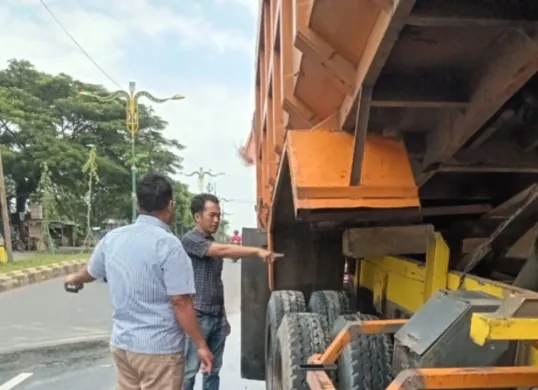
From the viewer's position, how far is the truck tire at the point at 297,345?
360 cm

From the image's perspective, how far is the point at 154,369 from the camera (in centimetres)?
334

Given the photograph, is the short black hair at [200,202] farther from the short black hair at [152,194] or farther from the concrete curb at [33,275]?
the concrete curb at [33,275]

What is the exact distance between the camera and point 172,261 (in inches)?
129

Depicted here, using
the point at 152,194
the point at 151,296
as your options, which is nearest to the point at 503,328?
the point at 151,296

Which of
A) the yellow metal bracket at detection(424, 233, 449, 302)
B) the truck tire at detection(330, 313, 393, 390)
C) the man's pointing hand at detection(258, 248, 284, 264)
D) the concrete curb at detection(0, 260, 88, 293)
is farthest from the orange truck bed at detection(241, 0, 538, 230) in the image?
the concrete curb at detection(0, 260, 88, 293)

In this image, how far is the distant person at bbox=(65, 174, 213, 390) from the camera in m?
3.28

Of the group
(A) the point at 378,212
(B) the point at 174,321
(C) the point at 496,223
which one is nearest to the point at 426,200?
(C) the point at 496,223

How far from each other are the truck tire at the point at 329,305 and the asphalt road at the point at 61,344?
2255mm

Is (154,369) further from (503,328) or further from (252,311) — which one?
(252,311)

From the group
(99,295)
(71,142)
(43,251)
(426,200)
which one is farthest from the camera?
(71,142)

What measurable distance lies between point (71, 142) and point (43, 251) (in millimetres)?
7104

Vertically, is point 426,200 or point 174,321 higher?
point 426,200

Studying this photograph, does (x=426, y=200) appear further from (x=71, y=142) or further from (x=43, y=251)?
(x=71, y=142)

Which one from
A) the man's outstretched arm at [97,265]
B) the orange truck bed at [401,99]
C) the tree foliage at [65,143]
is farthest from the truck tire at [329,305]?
the tree foliage at [65,143]
